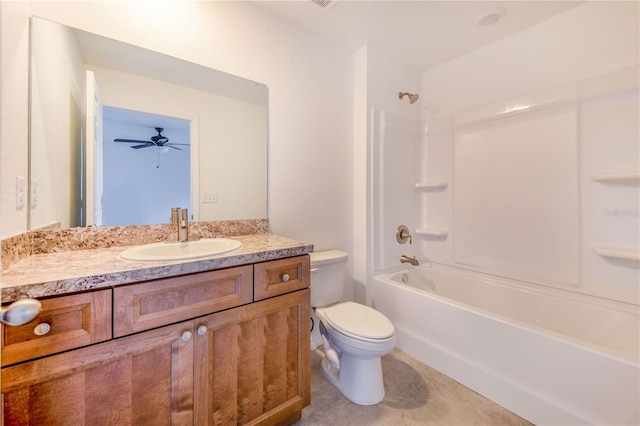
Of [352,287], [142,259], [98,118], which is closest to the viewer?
[142,259]

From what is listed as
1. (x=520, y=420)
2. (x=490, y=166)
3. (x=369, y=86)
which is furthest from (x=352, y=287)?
(x=369, y=86)

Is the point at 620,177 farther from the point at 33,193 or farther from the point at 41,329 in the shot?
the point at 33,193

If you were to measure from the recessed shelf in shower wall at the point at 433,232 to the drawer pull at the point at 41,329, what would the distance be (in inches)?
96.0

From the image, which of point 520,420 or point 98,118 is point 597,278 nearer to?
point 520,420

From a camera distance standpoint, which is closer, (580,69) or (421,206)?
(580,69)

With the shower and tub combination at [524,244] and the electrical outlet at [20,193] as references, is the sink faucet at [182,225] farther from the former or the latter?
the shower and tub combination at [524,244]

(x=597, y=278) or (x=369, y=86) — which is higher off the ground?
(x=369, y=86)

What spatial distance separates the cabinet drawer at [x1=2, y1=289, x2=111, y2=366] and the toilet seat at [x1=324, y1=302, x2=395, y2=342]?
1046 mm

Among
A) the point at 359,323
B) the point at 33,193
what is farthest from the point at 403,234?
the point at 33,193

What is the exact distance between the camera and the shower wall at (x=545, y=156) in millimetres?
1541

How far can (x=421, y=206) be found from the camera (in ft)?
8.29

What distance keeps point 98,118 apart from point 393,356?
7.44 feet

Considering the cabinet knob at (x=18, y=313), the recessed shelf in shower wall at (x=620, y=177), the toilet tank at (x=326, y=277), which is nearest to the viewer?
the cabinet knob at (x=18, y=313)

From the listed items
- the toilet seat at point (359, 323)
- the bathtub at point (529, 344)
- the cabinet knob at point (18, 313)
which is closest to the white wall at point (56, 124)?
the cabinet knob at point (18, 313)
